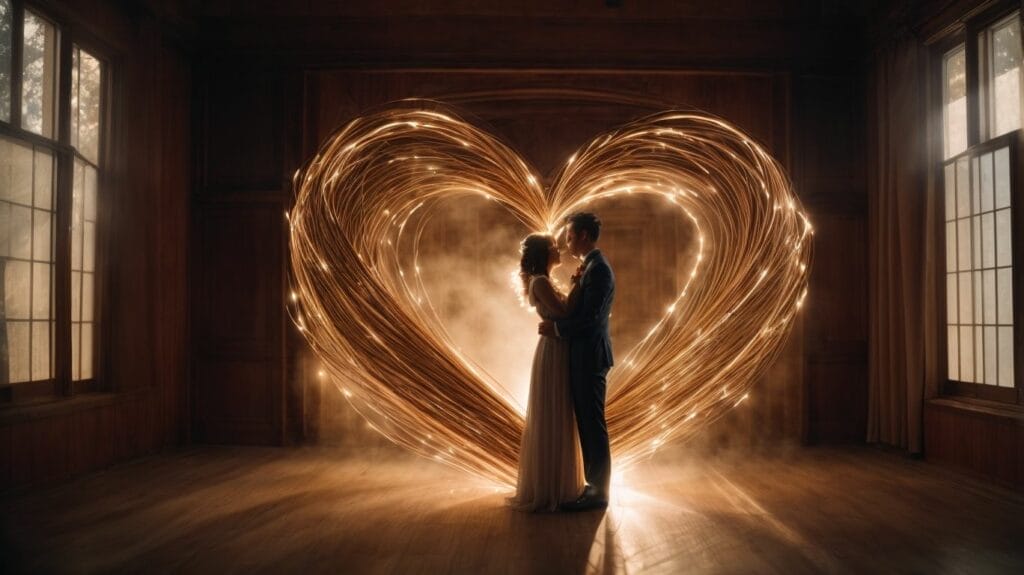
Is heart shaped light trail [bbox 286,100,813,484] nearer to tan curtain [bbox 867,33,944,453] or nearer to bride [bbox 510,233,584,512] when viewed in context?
bride [bbox 510,233,584,512]

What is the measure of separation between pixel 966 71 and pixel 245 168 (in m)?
5.25

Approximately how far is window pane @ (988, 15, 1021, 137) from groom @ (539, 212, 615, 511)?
288 cm

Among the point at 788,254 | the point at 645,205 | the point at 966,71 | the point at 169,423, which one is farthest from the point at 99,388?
the point at 966,71

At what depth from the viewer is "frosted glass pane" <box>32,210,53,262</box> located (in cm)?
486

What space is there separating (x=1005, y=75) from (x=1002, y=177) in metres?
0.64

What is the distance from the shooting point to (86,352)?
17.9 feet

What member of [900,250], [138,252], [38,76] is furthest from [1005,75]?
[38,76]

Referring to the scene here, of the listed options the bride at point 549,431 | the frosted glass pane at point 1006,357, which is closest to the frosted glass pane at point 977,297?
the frosted glass pane at point 1006,357

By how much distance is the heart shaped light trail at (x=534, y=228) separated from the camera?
15.1ft

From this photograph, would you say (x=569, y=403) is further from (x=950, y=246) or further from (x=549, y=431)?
(x=950, y=246)

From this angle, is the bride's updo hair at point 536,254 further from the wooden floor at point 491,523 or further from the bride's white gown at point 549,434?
the wooden floor at point 491,523

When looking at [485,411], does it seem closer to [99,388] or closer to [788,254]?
[788,254]

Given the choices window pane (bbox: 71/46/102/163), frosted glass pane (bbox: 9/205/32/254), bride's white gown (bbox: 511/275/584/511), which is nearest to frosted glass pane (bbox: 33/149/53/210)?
frosted glass pane (bbox: 9/205/32/254)

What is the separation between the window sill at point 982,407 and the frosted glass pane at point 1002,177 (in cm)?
124
